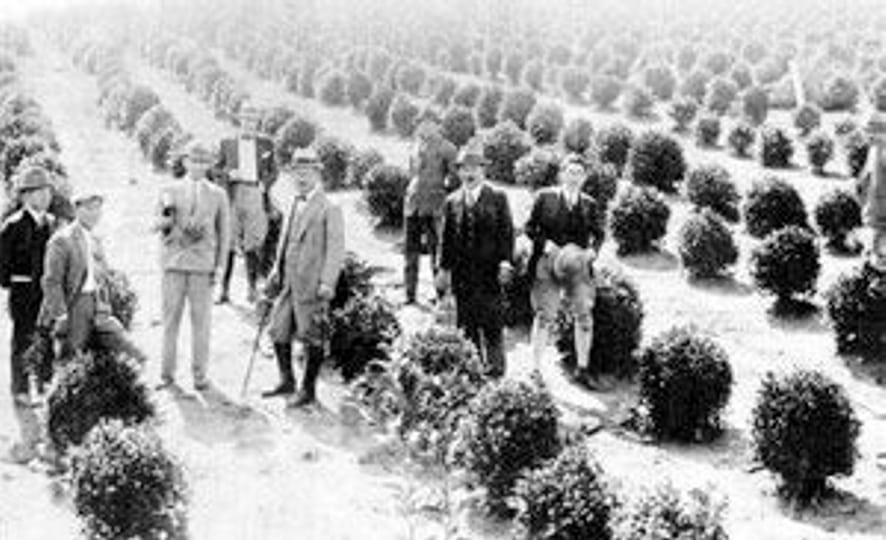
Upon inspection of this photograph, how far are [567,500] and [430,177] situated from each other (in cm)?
682

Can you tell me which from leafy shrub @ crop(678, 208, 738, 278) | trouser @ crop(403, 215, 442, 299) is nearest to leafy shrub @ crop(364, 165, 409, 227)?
trouser @ crop(403, 215, 442, 299)

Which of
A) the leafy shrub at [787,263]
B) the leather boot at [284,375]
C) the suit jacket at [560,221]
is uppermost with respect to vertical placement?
the suit jacket at [560,221]

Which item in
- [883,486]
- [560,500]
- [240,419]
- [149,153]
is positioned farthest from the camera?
[149,153]

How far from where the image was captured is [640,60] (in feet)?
142

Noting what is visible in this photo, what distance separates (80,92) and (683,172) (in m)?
25.9

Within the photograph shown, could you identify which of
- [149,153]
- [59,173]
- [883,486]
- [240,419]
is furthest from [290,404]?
[149,153]

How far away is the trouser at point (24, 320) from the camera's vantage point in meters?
11.6

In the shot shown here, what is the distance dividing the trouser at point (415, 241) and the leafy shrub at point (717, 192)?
21.5ft

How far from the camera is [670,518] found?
25.6 ft

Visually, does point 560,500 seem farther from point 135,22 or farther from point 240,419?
point 135,22

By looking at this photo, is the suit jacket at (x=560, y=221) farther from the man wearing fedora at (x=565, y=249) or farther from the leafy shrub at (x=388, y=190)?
the leafy shrub at (x=388, y=190)

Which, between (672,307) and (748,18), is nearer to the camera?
(672,307)

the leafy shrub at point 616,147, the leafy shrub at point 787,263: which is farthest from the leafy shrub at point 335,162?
the leafy shrub at point 787,263

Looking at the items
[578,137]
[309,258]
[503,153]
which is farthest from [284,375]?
[578,137]
